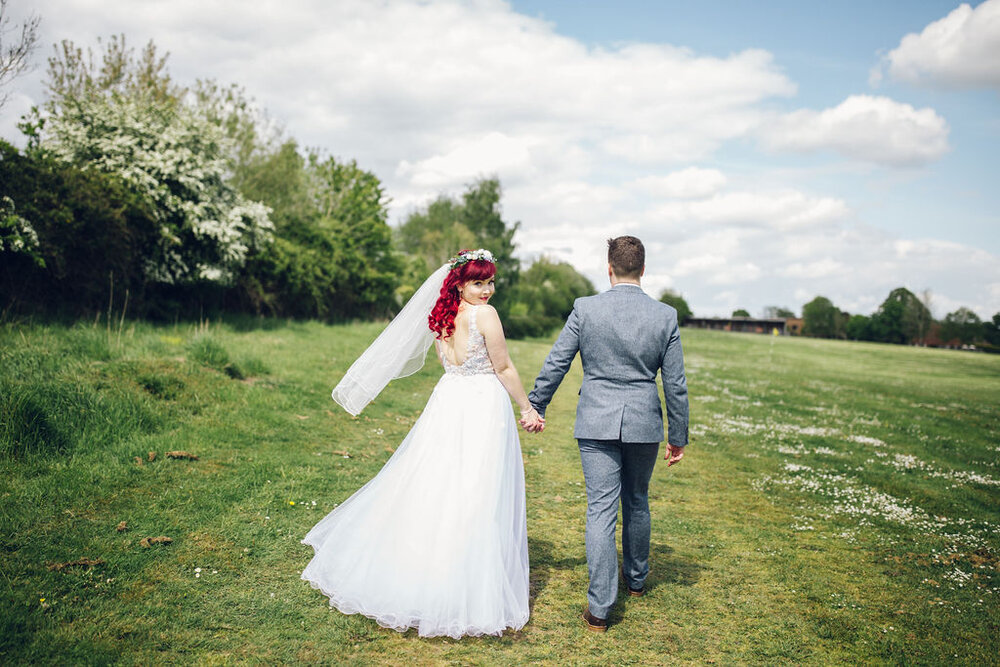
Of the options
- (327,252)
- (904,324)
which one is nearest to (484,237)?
(327,252)

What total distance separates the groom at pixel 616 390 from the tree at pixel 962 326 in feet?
298

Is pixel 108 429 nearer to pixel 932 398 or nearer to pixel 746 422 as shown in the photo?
pixel 746 422

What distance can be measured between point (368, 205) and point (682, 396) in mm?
28182

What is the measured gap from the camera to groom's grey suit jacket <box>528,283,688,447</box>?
447 cm

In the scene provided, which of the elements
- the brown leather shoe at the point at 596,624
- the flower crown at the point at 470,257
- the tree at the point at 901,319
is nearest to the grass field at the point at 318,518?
the brown leather shoe at the point at 596,624

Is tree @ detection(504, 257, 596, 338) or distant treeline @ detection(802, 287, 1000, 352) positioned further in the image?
distant treeline @ detection(802, 287, 1000, 352)

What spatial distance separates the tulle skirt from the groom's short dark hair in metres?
1.35

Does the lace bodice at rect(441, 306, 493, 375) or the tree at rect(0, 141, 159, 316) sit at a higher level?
the tree at rect(0, 141, 159, 316)

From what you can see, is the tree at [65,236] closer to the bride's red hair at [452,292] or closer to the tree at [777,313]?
the bride's red hair at [452,292]

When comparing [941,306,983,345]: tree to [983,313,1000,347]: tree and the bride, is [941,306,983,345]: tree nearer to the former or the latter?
[983,313,1000,347]: tree

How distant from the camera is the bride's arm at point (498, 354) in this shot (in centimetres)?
476

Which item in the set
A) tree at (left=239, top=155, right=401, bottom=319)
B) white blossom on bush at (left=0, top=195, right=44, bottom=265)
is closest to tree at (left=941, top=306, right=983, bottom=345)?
tree at (left=239, top=155, right=401, bottom=319)

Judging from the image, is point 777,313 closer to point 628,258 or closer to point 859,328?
point 859,328

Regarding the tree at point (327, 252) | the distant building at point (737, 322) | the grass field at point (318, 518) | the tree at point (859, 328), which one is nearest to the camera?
the grass field at point (318, 518)
